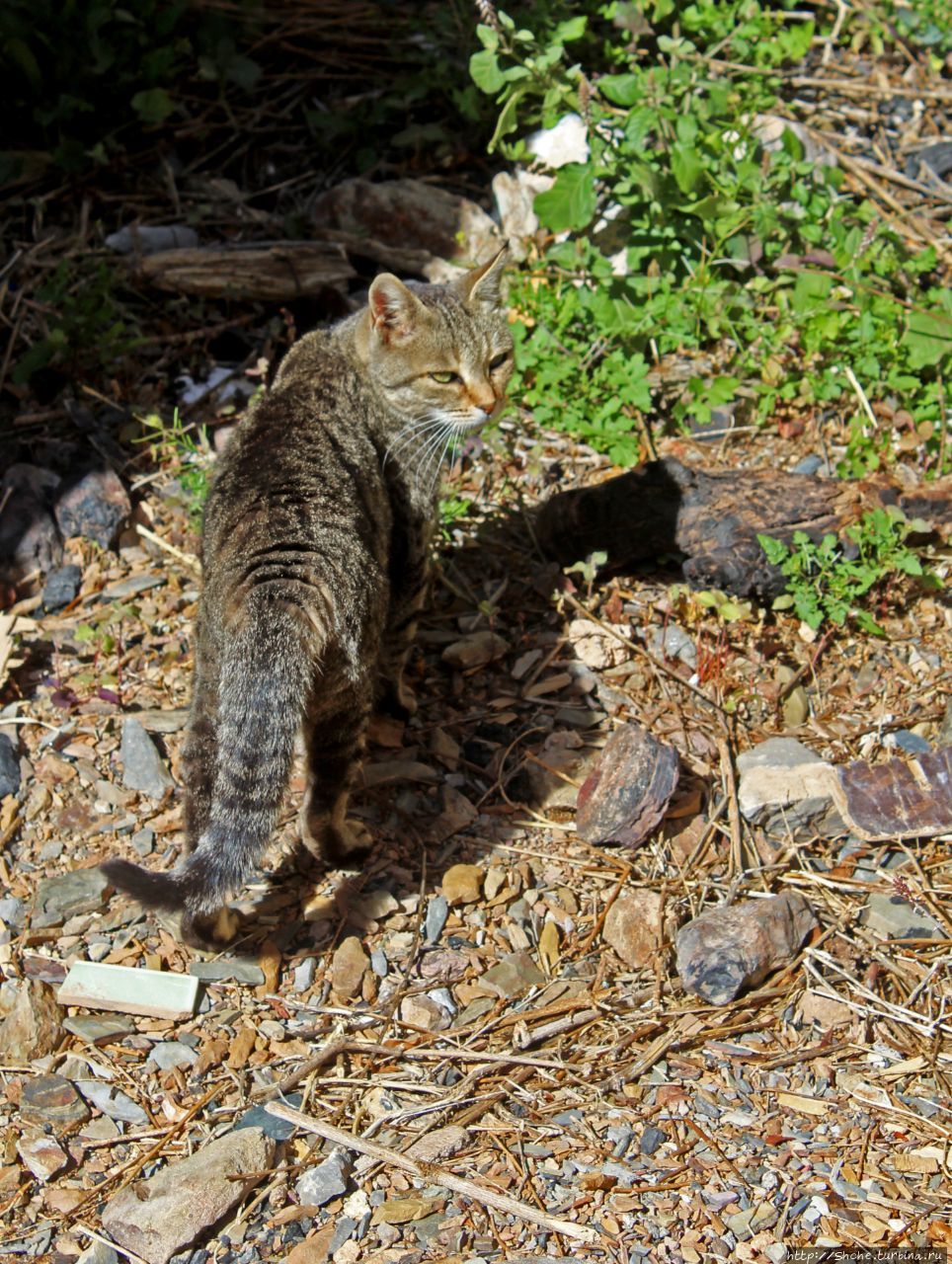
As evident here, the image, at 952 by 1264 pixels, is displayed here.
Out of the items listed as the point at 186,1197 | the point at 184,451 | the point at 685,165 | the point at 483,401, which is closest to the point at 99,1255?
the point at 186,1197

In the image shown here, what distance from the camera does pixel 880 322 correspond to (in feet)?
16.9

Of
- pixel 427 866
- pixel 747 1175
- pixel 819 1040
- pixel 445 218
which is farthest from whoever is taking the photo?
pixel 445 218

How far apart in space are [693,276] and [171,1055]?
386 centimetres

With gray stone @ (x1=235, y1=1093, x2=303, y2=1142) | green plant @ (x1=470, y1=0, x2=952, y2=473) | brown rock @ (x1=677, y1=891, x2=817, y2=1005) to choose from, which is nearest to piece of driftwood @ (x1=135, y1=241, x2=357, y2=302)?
green plant @ (x1=470, y1=0, x2=952, y2=473)

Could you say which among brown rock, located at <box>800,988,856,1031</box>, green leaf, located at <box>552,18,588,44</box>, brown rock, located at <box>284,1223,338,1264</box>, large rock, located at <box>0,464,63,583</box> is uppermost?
green leaf, located at <box>552,18,588,44</box>

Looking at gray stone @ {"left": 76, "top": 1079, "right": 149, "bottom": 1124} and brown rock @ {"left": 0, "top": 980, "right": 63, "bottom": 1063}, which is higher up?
brown rock @ {"left": 0, "top": 980, "right": 63, "bottom": 1063}

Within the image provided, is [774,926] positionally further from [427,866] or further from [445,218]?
[445,218]

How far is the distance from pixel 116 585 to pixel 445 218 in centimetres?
255

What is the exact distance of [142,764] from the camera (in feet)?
13.7

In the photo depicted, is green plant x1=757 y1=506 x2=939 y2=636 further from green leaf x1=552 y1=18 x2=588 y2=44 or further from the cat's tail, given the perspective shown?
green leaf x1=552 y1=18 x2=588 y2=44

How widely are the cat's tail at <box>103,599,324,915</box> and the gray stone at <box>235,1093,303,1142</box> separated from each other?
0.55 meters

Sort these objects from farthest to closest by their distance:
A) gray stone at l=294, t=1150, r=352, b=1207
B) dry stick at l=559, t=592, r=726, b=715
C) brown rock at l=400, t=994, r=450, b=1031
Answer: dry stick at l=559, t=592, r=726, b=715, brown rock at l=400, t=994, r=450, b=1031, gray stone at l=294, t=1150, r=352, b=1207

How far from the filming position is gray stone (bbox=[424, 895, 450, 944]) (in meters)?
3.73

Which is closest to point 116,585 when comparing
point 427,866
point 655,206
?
point 427,866
